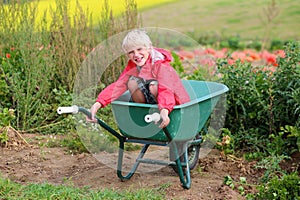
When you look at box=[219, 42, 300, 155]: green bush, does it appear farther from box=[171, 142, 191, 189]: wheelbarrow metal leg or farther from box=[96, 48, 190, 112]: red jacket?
box=[96, 48, 190, 112]: red jacket

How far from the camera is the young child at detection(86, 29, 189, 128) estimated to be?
332 cm

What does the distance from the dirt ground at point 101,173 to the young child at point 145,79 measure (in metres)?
0.57

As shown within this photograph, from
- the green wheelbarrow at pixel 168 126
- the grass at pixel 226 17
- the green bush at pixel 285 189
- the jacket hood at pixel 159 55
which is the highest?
the jacket hood at pixel 159 55

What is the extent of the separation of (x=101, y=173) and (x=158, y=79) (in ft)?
3.00

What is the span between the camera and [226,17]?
1321cm

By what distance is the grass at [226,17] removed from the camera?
1171cm

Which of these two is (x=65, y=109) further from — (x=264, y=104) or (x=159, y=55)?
(x=264, y=104)

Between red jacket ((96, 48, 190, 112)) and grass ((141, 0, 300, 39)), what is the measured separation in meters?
7.64

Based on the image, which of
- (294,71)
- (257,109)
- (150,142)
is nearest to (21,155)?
(150,142)

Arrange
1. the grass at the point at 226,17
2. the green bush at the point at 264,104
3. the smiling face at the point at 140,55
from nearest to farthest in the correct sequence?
the smiling face at the point at 140,55 < the green bush at the point at 264,104 < the grass at the point at 226,17

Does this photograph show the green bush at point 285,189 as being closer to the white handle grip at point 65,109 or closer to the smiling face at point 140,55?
the smiling face at point 140,55

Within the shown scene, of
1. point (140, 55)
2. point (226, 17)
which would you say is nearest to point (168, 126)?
point (140, 55)

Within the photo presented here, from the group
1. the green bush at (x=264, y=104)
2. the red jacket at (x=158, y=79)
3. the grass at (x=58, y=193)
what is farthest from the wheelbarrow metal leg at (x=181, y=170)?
the green bush at (x=264, y=104)

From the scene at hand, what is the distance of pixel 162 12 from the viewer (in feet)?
47.7
